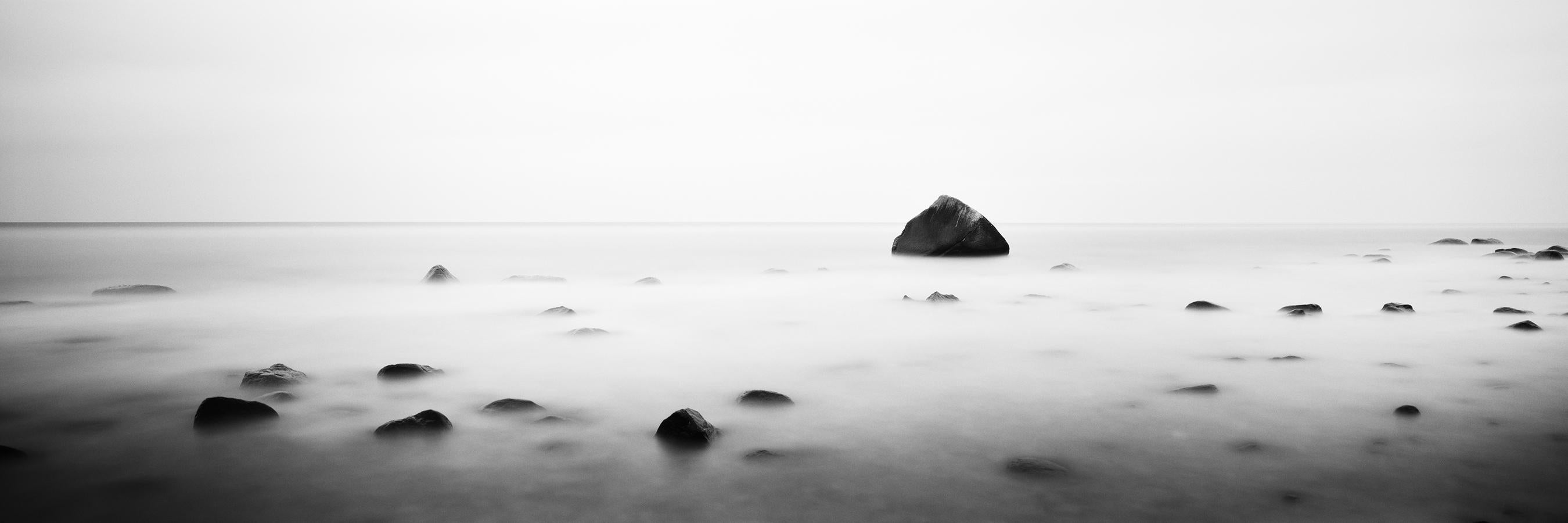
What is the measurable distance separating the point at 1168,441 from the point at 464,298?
11.4m

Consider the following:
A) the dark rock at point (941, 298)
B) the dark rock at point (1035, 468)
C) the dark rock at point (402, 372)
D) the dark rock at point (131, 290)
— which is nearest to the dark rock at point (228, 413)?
the dark rock at point (402, 372)

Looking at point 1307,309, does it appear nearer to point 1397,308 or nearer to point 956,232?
point 1397,308

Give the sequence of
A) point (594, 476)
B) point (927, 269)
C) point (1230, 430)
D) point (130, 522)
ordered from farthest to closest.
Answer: point (927, 269)
point (1230, 430)
point (594, 476)
point (130, 522)

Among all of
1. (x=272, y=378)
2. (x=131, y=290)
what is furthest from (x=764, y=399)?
(x=131, y=290)

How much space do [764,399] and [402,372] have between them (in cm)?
295

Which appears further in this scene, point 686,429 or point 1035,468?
point 686,429

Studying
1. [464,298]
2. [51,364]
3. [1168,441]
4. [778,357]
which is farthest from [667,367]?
[464,298]

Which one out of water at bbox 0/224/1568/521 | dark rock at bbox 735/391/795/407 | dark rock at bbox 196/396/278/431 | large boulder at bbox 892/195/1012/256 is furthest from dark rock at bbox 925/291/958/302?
large boulder at bbox 892/195/1012/256

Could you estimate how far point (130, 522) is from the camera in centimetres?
343

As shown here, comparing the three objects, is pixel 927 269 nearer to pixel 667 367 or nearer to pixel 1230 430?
pixel 667 367

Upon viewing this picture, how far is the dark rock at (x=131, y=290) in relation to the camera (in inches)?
516

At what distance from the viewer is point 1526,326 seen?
8375 millimetres

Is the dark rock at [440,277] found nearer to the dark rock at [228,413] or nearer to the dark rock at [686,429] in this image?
the dark rock at [228,413]

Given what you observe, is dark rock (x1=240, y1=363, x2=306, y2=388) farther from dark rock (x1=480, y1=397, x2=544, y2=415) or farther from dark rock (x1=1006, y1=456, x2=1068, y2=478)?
dark rock (x1=1006, y1=456, x2=1068, y2=478)
